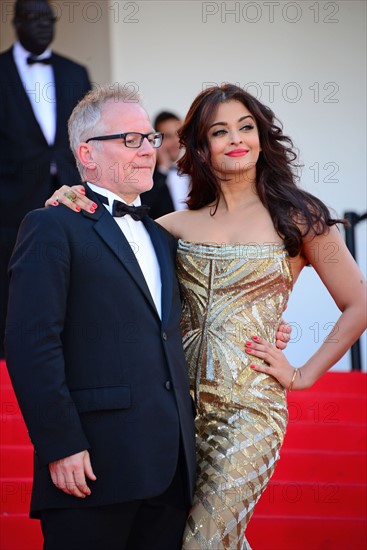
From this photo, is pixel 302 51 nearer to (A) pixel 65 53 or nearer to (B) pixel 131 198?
(A) pixel 65 53

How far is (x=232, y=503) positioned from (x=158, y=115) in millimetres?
5307

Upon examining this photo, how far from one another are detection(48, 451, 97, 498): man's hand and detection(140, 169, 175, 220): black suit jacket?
15.1ft

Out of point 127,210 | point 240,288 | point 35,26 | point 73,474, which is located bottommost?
point 73,474

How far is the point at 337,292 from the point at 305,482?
166 centimetres

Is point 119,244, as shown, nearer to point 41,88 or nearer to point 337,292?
point 337,292

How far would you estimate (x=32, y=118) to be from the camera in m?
6.48

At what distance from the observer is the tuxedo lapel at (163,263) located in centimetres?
313

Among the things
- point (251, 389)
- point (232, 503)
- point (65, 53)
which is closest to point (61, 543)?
point (232, 503)

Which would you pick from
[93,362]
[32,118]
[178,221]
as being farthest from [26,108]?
[93,362]

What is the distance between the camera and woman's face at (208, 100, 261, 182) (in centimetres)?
352

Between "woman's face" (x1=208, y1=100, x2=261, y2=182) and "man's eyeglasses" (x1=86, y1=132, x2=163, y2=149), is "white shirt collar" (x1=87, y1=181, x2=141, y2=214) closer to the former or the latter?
"man's eyeglasses" (x1=86, y1=132, x2=163, y2=149)

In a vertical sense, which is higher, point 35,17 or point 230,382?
point 35,17

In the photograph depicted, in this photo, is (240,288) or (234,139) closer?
(240,288)

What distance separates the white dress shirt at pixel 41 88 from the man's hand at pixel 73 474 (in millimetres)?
3995
